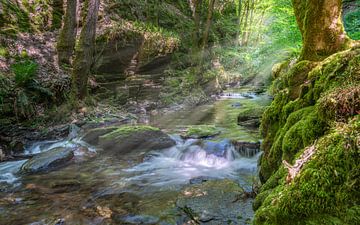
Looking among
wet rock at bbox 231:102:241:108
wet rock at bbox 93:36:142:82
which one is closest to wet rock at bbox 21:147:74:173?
wet rock at bbox 93:36:142:82

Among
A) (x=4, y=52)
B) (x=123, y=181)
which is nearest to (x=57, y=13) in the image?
(x=4, y=52)

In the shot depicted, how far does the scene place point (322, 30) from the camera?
4.99m

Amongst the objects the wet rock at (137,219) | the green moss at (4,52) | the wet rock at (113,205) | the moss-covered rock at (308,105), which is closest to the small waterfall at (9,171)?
the wet rock at (113,205)

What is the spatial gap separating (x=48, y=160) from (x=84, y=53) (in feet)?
14.6

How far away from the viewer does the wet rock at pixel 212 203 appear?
441 cm

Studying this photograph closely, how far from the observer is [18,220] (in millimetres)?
4805

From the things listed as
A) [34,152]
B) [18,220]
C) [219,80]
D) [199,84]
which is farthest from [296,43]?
[18,220]

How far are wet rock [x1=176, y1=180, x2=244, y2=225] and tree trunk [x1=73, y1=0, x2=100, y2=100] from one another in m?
6.34

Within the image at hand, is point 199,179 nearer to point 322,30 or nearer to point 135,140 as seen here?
point 135,140

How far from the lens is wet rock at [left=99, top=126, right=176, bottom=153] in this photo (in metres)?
8.64

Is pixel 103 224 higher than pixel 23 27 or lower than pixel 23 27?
lower

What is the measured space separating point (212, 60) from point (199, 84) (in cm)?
416

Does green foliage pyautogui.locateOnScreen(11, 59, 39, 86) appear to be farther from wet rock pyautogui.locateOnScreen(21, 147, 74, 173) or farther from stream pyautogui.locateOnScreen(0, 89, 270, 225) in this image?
wet rock pyautogui.locateOnScreen(21, 147, 74, 173)

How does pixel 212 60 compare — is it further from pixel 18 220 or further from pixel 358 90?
pixel 358 90
